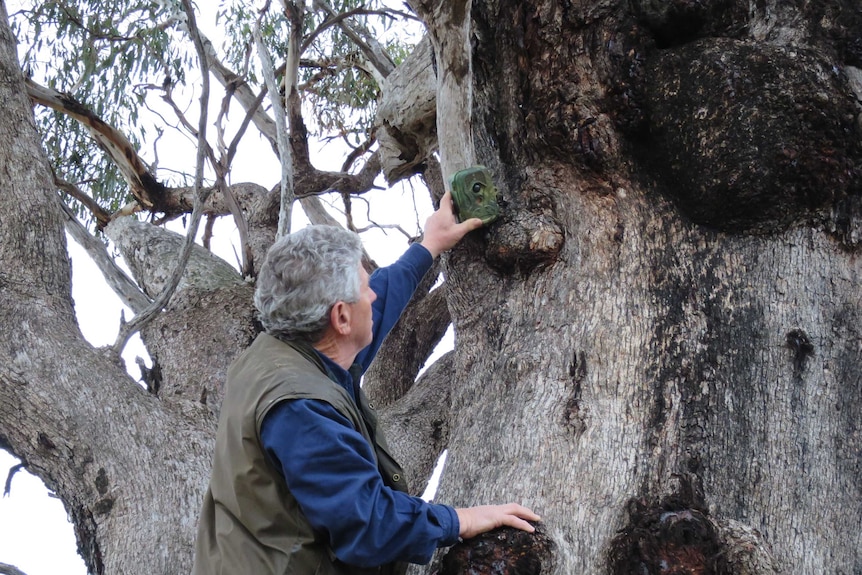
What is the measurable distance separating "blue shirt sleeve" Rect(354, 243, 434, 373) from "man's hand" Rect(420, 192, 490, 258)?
1.7 inches

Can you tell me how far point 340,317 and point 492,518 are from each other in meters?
0.50

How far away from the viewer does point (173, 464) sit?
8.62 ft

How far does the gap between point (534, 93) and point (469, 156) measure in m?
0.28

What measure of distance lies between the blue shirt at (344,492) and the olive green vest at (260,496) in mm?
31

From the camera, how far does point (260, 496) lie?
67.8 inches

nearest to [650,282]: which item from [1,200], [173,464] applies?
[173,464]

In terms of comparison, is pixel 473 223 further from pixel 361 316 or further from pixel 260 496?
pixel 260 496

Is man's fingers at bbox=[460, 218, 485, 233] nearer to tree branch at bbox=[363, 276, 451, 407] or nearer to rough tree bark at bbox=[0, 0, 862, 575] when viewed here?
rough tree bark at bbox=[0, 0, 862, 575]

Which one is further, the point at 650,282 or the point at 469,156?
the point at 469,156

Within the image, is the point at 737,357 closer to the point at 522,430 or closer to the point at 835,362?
the point at 835,362

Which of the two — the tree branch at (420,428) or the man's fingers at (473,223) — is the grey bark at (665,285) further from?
the tree branch at (420,428)

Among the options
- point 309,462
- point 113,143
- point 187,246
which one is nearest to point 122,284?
point 113,143

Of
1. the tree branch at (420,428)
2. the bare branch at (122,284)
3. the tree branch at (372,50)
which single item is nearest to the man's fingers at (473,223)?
the tree branch at (420,428)

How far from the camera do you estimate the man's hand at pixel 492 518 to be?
1.82 m
